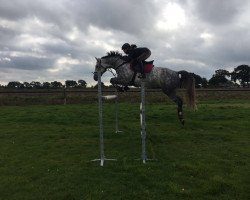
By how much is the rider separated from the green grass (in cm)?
263

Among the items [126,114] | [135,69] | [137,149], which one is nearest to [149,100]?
[126,114]

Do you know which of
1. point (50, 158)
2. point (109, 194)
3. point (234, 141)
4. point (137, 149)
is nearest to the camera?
point (109, 194)

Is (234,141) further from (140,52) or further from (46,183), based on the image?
(46,183)

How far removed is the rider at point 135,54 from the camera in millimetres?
13680

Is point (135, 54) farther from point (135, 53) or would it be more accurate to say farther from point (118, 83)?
point (118, 83)

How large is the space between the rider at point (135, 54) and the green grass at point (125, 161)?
2628 millimetres

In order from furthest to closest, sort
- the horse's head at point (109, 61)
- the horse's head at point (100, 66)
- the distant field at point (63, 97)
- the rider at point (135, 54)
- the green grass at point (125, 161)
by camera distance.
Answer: the distant field at point (63, 97) < the horse's head at point (109, 61) < the horse's head at point (100, 66) < the rider at point (135, 54) < the green grass at point (125, 161)

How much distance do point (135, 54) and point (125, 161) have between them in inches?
195

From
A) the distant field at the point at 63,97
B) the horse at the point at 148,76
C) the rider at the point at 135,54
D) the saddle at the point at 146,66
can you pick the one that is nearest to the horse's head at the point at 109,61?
the horse at the point at 148,76

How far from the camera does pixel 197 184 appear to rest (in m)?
8.14

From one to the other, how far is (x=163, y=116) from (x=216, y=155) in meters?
8.53

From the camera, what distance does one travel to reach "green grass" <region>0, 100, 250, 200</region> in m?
7.81

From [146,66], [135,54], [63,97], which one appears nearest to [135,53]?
[135,54]

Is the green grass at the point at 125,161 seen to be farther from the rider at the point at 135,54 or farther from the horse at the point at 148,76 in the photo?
the rider at the point at 135,54
